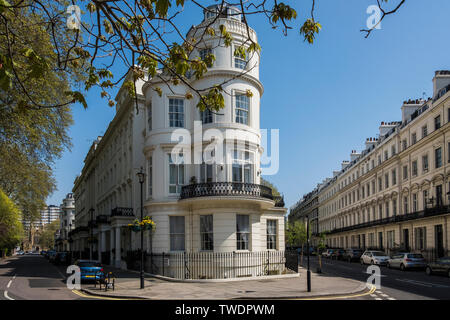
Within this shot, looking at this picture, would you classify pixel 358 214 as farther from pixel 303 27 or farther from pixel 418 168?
pixel 303 27

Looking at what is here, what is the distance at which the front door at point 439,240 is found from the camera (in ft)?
133

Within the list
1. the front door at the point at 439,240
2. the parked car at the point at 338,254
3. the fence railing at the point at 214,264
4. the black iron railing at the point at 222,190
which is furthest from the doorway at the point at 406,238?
the black iron railing at the point at 222,190

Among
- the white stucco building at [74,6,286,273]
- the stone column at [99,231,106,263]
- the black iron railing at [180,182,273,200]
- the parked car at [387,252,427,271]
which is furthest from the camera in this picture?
the stone column at [99,231,106,263]

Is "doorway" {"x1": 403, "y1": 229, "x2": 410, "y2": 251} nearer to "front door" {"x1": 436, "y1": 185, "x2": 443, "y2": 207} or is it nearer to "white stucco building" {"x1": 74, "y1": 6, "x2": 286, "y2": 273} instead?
"front door" {"x1": 436, "y1": 185, "x2": 443, "y2": 207}

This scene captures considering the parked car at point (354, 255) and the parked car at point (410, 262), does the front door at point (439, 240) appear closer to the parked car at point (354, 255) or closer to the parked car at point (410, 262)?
the parked car at point (410, 262)

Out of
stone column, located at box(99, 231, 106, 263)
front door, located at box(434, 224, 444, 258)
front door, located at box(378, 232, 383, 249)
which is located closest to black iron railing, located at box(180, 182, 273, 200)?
stone column, located at box(99, 231, 106, 263)

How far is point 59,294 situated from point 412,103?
1791 inches

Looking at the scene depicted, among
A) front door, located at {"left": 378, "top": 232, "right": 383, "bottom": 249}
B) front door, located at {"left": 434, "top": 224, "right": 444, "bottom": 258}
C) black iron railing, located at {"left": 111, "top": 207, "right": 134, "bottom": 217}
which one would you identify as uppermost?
black iron railing, located at {"left": 111, "top": 207, "right": 134, "bottom": 217}

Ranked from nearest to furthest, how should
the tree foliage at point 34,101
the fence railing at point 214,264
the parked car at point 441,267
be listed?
the tree foliage at point 34,101, the fence railing at point 214,264, the parked car at point 441,267

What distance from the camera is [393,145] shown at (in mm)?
52094

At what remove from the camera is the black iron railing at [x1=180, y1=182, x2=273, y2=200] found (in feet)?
79.1

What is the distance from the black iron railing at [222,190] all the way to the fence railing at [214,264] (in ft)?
10.7

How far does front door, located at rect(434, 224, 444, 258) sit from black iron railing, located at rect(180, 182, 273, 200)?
24230 mm
